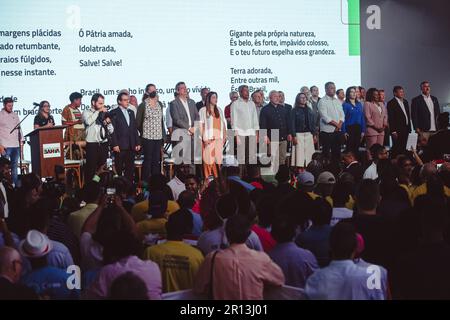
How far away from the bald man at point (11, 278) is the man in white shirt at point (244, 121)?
7457 millimetres

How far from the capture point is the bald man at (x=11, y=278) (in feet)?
11.2

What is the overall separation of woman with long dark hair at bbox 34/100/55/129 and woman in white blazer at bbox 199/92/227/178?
2020 millimetres

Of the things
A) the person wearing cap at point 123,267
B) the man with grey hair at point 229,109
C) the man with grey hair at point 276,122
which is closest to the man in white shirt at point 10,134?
the man with grey hair at point 229,109

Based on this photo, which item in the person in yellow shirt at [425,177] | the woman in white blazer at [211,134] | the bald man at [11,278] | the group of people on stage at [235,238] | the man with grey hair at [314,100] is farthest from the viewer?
the man with grey hair at [314,100]

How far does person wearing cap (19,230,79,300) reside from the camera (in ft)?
12.7

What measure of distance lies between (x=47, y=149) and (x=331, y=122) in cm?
410

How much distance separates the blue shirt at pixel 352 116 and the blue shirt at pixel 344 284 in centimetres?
829

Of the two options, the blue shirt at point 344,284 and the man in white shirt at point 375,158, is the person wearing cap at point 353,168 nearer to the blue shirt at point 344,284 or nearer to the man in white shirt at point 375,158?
the man in white shirt at point 375,158

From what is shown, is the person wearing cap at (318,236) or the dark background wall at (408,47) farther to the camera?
the dark background wall at (408,47)

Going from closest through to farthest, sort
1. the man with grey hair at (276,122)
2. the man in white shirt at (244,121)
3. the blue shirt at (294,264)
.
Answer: the blue shirt at (294,264), the man in white shirt at (244,121), the man with grey hair at (276,122)

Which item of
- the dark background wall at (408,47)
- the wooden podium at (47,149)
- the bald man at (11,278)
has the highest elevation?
the dark background wall at (408,47)

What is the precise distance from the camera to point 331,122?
37.9ft

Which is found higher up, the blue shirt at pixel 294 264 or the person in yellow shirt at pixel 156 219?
the person in yellow shirt at pixel 156 219

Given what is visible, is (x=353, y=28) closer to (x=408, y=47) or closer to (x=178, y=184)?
(x=408, y=47)
